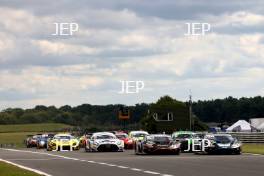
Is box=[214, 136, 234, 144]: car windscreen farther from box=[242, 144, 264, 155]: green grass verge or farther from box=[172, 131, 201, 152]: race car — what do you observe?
box=[172, 131, 201, 152]: race car

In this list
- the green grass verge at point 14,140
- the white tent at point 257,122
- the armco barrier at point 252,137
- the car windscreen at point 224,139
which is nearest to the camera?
the car windscreen at point 224,139

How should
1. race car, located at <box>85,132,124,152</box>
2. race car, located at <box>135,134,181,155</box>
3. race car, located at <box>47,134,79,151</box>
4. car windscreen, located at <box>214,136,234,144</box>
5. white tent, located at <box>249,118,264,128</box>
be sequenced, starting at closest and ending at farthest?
car windscreen, located at <box>214,136,234,144</box> → race car, located at <box>135,134,181,155</box> → race car, located at <box>85,132,124,152</box> → race car, located at <box>47,134,79,151</box> → white tent, located at <box>249,118,264,128</box>

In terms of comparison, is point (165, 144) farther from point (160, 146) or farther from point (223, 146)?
point (223, 146)

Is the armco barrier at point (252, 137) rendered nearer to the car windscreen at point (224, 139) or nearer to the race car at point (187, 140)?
the race car at point (187, 140)

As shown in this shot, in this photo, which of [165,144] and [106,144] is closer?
[165,144]

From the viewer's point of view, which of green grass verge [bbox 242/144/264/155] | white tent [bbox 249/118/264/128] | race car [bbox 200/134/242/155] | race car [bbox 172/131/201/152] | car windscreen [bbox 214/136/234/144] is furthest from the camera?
white tent [bbox 249/118/264/128]

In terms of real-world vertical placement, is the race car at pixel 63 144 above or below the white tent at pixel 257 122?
below

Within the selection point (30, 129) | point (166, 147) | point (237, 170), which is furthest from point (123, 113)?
point (30, 129)

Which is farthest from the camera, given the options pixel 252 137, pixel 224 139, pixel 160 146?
pixel 252 137

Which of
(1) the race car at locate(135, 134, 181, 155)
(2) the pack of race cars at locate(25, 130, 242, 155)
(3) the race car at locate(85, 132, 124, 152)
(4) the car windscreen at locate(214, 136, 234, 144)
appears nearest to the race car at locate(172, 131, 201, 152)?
(2) the pack of race cars at locate(25, 130, 242, 155)

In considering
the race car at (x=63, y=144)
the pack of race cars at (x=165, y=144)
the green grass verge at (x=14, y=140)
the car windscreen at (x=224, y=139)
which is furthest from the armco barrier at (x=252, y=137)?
the green grass verge at (x=14, y=140)

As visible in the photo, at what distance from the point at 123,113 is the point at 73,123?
92.2m

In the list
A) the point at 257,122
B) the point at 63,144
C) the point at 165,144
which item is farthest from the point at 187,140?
the point at 257,122

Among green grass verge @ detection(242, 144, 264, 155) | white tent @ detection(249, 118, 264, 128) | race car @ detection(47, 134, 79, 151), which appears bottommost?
green grass verge @ detection(242, 144, 264, 155)
